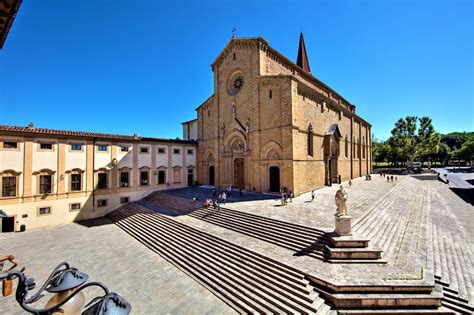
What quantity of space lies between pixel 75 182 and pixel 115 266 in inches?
482

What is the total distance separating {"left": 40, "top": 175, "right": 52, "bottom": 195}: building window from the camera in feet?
54.2

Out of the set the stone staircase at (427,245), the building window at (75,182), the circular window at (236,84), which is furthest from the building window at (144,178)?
the stone staircase at (427,245)

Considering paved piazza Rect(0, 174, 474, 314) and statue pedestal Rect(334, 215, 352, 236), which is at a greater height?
statue pedestal Rect(334, 215, 352, 236)

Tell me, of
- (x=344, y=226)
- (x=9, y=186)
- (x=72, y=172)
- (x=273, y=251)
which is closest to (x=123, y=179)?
(x=72, y=172)

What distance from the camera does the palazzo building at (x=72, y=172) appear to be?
50.3ft

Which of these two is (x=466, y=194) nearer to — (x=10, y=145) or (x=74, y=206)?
(x=74, y=206)

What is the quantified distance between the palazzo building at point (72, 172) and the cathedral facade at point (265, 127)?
6708 mm

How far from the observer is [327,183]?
75.5 feet

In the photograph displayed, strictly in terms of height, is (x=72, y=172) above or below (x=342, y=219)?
above

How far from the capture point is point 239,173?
22469 millimetres

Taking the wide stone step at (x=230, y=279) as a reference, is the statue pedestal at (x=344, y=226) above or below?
above

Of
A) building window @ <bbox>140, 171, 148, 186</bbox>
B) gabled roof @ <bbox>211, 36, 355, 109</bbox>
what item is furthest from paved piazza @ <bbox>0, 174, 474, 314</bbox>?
gabled roof @ <bbox>211, 36, 355, 109</bbox>

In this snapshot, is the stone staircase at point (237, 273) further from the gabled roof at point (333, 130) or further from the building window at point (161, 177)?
the gabled roof at point (333, 130)

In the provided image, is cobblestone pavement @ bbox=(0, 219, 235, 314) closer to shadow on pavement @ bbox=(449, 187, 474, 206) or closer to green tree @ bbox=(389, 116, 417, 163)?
shadow on pavement @ bbox=(449, 187, 474, 206)
